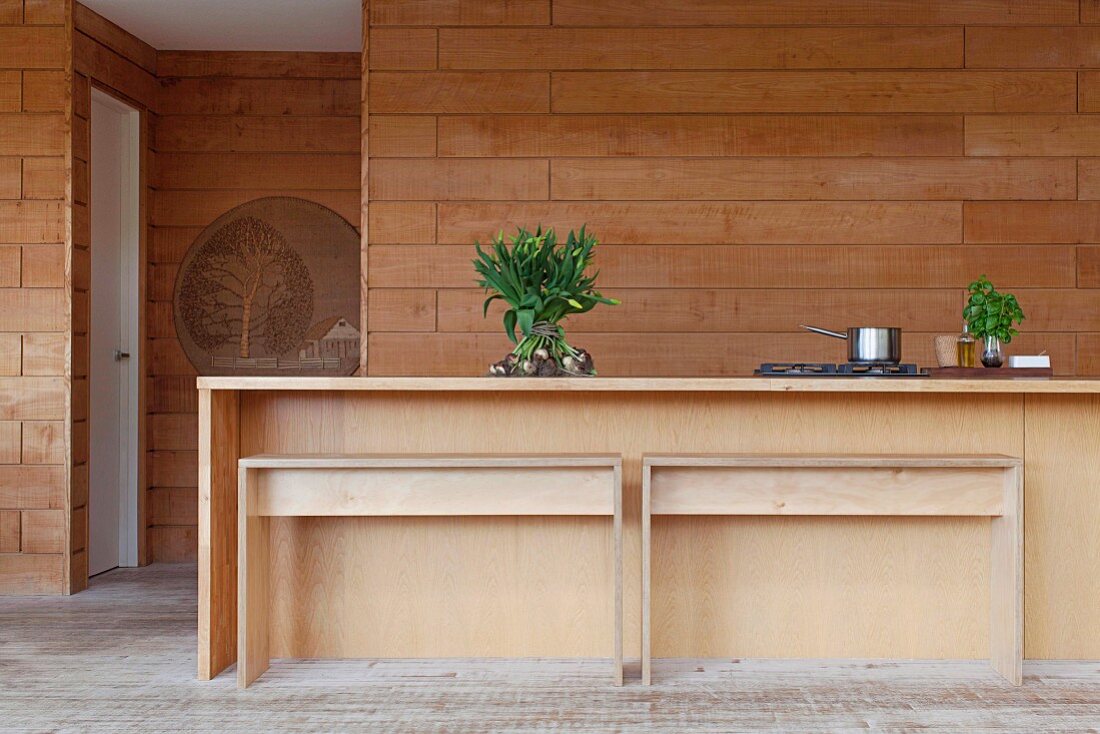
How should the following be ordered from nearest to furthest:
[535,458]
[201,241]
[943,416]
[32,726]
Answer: [32,726] → [535,458] → [943,416] → [201,241]

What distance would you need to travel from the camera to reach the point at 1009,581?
280 cm

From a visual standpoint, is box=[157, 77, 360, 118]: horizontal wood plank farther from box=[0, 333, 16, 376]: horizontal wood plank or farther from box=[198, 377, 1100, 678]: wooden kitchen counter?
box=[198, 377, 1100, 678]: wooden kitchen counter

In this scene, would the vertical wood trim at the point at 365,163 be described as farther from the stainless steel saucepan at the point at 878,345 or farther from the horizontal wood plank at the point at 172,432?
the stainless steel saucepan at the point at 878,345

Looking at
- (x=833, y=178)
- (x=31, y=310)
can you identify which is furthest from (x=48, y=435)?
(x=833, y=178)

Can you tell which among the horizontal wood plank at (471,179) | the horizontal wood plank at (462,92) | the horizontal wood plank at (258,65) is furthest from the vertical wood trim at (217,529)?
the horizontal wood plank at (258,65)

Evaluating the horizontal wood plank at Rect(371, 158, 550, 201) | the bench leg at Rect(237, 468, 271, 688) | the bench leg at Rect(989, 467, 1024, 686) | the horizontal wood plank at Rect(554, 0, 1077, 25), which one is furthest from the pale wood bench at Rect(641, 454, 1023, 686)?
the horizontal wood plank at Rect(554, 0, 1077, 25)

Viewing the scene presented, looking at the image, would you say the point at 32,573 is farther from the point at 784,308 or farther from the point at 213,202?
the point at 784,308

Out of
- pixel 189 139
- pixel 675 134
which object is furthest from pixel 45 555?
pixel 675 134

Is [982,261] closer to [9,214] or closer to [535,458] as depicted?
[535,458]

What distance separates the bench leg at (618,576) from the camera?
8.89 ft

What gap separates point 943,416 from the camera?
298cm

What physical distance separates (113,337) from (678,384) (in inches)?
123

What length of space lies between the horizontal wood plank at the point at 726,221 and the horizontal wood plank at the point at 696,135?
21 centimetres

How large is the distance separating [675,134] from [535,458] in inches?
74.5
